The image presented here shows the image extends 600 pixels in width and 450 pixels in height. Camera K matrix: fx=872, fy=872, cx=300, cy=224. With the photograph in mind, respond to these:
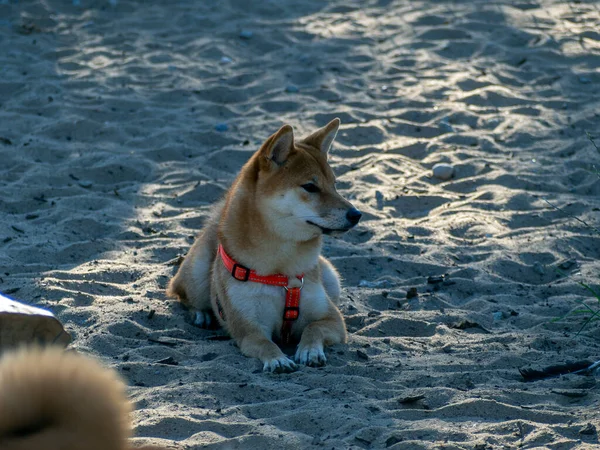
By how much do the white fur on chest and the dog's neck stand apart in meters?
0.10

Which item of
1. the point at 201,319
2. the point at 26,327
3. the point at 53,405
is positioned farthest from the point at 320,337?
the point at 53,405

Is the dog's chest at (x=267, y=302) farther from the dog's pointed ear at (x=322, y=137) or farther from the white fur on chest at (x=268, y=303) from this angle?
the dog's pointed ear at (x=322, y=137)

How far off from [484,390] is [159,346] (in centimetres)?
168

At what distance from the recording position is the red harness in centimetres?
472

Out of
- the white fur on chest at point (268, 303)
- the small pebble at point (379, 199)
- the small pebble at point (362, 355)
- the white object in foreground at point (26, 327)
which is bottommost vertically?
the small pebble at point (379, 199)

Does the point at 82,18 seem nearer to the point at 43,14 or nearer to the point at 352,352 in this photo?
the point at 43,14

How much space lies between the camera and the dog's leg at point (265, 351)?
4332 millimetres

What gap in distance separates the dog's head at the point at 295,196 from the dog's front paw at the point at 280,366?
70 cm

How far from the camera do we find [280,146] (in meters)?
4.72

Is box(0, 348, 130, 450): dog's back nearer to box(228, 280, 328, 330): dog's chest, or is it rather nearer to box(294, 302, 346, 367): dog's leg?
box(294, 302, 346, 367): dog's leg

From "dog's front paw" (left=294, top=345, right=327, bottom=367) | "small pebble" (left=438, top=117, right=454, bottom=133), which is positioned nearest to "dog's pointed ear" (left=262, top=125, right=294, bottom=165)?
"dog's front paw" (left=294, top=345, right=327, bottom=367)

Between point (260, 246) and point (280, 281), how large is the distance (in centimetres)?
22

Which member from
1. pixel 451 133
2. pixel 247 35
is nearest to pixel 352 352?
pixel 451 133

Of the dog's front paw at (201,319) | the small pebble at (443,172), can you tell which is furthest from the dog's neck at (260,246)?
the small pebble at (443,172)
